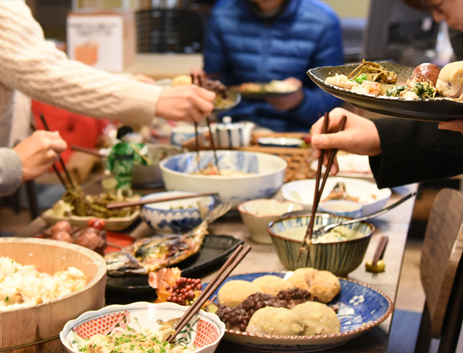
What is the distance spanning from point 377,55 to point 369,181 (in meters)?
1.95

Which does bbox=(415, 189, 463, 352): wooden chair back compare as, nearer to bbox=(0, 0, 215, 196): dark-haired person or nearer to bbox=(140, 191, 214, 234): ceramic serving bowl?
bbox=(140, 191, 214, 234): ceramic serving bowl

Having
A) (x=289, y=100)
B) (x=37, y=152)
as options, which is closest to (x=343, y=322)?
(x=37, y=152)

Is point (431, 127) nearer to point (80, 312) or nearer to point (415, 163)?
point (415, 163)

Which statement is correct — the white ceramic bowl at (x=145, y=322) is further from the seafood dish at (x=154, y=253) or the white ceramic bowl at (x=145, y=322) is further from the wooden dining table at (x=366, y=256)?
the seafood dish at (x=154, y=253)

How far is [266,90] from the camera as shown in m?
2.85

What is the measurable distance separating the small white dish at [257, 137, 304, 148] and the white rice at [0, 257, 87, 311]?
1.42m

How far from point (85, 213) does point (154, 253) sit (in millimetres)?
464

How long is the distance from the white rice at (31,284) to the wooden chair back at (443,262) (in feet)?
2.59

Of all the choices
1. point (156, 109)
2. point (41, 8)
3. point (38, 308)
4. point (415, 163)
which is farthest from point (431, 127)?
point (41, 8)

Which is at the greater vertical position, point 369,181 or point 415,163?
point 415,163

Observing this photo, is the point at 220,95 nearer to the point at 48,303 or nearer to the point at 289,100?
the point at 289,100

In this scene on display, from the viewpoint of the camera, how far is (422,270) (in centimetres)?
163

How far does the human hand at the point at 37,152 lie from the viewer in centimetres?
166

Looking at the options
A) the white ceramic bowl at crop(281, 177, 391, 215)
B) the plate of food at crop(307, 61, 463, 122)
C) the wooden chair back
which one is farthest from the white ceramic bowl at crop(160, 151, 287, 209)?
the plate of food at crop(307, 61, 463, 122)
